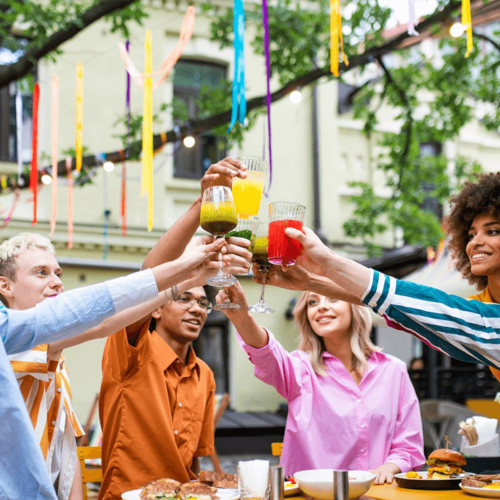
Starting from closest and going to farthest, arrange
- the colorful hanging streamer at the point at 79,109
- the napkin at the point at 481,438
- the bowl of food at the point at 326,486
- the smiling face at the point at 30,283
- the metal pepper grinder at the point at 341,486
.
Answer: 1. the metal pepper grinder at the point at 341,486
2. the bowl of food at the point at 326,486
3. the smiling face at the point at 30,283
4. the napkin at the point at 481,438
5. the colorful hanging streamer at the point at 79,109

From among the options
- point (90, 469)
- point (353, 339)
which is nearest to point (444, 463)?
point (353, 339)

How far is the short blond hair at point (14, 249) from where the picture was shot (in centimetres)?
248

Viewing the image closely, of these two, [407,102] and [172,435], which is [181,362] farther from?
[407,102]

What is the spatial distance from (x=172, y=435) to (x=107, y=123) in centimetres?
770

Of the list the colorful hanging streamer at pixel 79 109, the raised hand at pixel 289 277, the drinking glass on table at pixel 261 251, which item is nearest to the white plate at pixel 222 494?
the drinking glass on table at pixel 261 251

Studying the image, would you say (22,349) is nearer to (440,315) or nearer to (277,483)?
(277,483)

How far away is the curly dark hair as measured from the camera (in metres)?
2.77

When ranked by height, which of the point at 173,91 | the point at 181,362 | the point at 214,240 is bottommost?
the point at 181,362

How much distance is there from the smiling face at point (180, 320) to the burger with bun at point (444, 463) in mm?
1144

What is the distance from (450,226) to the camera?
320cm

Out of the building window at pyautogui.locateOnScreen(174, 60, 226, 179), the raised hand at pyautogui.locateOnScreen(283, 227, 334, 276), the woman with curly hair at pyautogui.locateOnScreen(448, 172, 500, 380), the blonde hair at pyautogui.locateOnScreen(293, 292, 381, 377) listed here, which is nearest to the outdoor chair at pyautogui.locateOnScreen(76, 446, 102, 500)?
the blonde hair at pyautogui.locateOnScreen(293, 292, 381, 377)

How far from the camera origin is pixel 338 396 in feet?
9.61

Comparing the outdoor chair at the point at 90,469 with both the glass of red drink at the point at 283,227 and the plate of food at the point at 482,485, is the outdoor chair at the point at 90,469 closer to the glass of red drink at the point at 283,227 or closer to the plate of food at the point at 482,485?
the glass of red drink at the point at 283,227

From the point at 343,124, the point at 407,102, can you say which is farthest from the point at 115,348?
the point at 343,124
